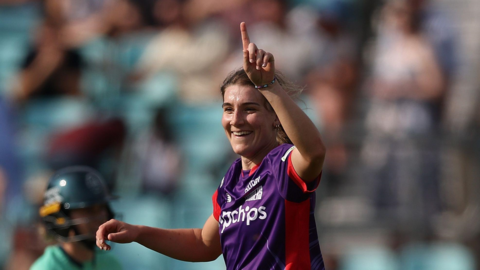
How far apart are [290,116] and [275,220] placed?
1.66ft

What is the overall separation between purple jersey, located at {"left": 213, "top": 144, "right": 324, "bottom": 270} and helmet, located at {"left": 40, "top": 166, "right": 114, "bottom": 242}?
160 cm

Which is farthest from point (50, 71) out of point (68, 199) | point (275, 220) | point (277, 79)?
point (275, 220)

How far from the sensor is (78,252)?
428cm

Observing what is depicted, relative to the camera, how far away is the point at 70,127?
29.9ft

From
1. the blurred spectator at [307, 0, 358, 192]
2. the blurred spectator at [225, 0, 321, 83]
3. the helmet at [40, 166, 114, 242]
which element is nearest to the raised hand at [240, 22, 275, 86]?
the helmet at [40, 166, 114, 242]

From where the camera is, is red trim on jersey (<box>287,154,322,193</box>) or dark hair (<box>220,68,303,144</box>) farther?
dark hair (<box>220,68,303,144</box>)

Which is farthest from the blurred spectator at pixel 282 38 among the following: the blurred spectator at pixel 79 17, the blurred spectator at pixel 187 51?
the blurred spectator at pixel 79 17

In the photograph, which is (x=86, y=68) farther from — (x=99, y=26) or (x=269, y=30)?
(x=269, y=30)

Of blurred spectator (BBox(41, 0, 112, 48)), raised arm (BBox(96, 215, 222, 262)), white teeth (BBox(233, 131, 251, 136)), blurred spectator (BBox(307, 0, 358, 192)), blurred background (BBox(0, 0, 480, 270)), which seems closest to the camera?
white teeth (BBox(233, 131, 251, 136))

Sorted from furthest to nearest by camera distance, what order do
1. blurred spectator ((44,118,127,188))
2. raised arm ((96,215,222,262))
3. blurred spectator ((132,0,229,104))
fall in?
blurred spectator ((132,0,229,104)) < blurred spectator ((44,118,127,188)) < raised arm ((96,215,222,262))

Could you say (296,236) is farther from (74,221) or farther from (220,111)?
(220,111)

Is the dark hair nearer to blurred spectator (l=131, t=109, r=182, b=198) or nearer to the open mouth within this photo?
the open mouth

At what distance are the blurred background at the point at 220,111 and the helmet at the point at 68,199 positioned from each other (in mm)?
3099

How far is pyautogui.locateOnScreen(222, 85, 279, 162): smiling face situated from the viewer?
3051 millimetres
